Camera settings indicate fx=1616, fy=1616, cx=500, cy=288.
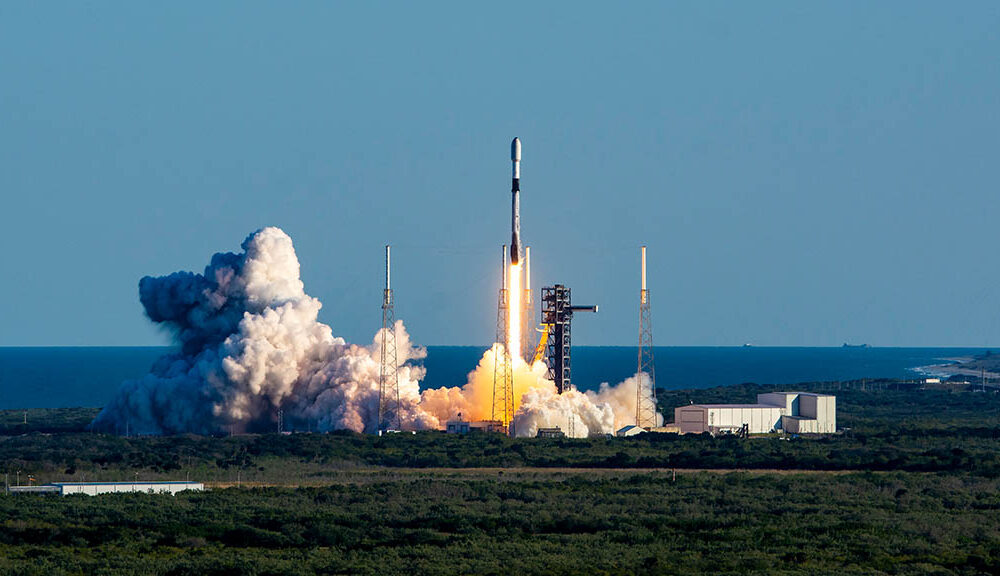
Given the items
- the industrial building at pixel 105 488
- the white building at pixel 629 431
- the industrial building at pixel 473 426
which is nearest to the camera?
Result: the industrial building at pixel 105 488

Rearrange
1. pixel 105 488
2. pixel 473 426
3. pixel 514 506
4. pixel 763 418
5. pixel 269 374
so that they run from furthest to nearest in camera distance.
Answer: pixel 763 418
pixel 269 374
pixel 473 426
pixel 105 488
pixel 514 506

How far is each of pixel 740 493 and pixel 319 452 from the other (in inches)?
967

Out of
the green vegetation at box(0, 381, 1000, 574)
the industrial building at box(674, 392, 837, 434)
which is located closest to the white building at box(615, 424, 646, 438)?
the green vegetation at box(0, 381, 1000, 574)

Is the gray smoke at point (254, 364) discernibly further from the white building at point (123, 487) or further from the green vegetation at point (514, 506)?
the white building at point (123, 487)

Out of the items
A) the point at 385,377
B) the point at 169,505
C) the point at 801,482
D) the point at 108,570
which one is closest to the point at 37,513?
the point at 169,505

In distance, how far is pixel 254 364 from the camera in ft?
293

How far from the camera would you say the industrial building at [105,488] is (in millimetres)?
61781

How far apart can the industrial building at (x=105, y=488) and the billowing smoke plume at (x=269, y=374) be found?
82.2 ft

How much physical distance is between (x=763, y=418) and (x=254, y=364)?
1164 inches

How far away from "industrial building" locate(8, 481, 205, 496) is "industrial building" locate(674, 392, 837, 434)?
1424 inches

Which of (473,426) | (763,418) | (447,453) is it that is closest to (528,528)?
(447,453)

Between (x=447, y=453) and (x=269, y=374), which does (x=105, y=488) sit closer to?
(x=447, y=453)

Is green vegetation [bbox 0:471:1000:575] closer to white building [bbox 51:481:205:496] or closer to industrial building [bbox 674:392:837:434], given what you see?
white building [bbox 51:481:205:496]

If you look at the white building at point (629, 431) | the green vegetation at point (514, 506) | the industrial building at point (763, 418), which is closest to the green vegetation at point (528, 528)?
the green vegetation at point (514, 506)
